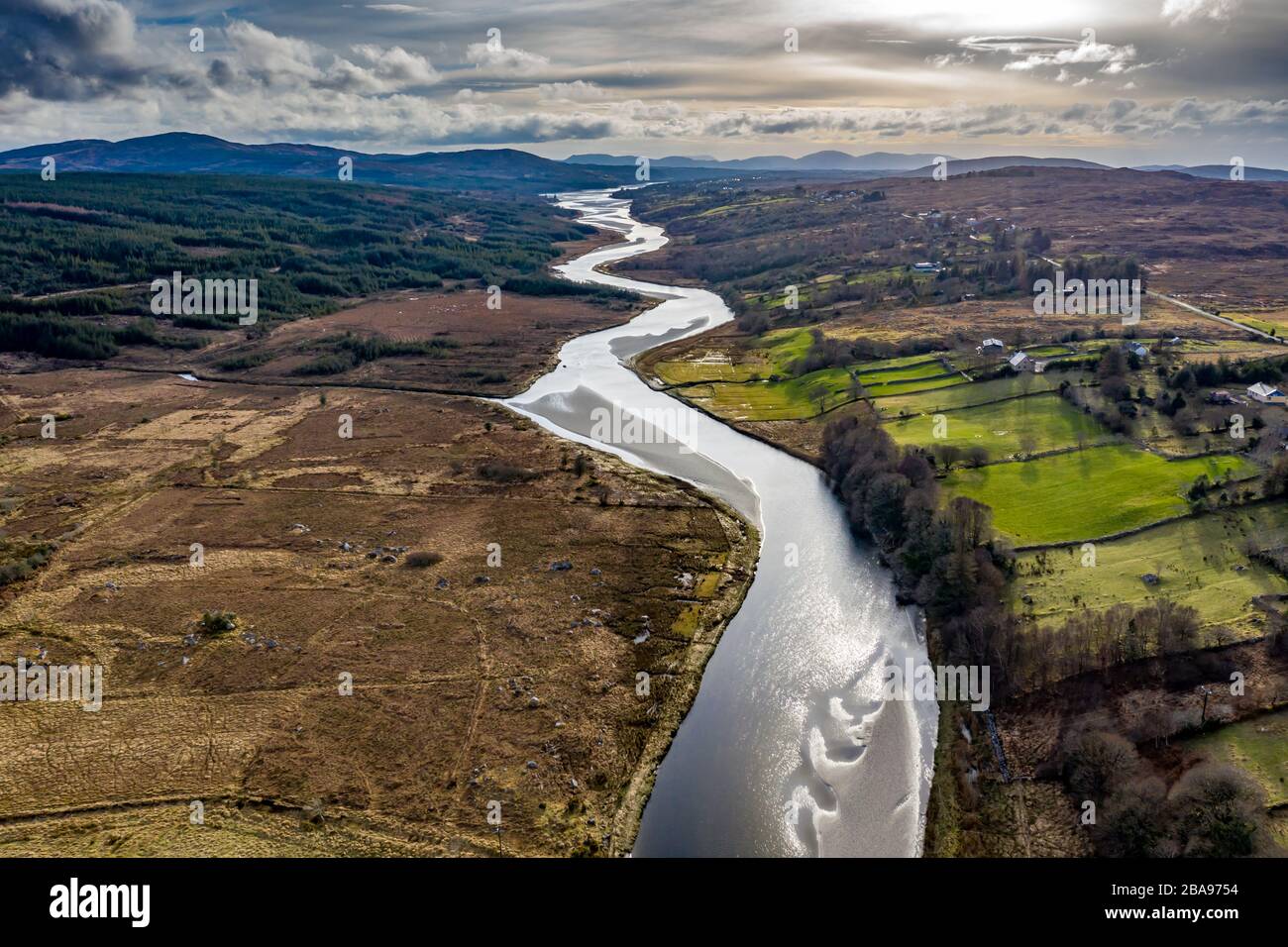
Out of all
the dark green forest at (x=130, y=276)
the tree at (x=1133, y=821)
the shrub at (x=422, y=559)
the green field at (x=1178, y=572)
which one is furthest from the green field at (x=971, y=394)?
the dark green forest at (x=130, y=276)

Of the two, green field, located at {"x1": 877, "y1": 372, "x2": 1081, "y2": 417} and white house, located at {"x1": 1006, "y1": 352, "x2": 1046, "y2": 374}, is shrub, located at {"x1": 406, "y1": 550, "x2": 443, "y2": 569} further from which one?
white house, located at {"x1": 1006, "y1": 352, "x2": 1046, "y2": 374}

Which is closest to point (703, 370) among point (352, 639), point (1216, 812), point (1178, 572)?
point (1178, 572)

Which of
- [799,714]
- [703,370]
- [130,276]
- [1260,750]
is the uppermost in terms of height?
[130,276]

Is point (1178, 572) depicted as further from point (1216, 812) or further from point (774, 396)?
point (774, 396)

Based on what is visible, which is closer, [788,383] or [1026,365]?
[1026,365]

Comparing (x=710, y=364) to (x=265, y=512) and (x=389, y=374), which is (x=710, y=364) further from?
(x=265, y=512)

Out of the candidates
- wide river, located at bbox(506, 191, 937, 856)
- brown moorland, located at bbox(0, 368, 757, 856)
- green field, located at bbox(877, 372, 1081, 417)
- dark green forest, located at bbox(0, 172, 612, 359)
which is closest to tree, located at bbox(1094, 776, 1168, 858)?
wide river, located at bbox(506, 191, 937, 856)
